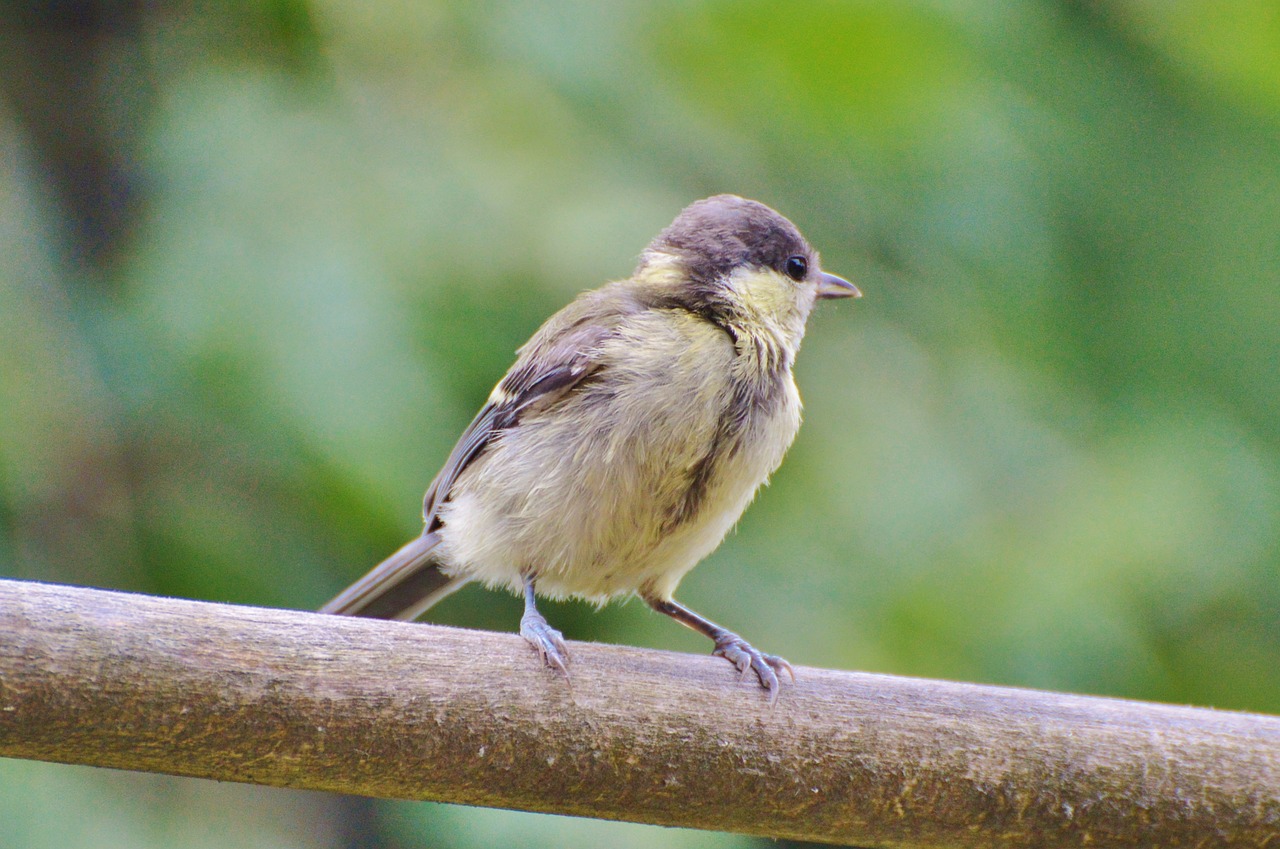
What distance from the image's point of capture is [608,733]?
82.1 inches

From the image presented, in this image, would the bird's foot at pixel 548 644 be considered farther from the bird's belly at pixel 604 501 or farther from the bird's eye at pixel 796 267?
the bird's eye at pixel 796 267

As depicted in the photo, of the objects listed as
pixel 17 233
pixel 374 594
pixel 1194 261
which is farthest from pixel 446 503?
pixel 1194 261

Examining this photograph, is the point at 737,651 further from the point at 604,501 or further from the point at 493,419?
the point at 493,419

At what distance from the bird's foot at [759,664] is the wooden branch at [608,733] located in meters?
0.04

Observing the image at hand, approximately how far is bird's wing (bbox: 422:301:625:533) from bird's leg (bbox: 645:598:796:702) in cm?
55

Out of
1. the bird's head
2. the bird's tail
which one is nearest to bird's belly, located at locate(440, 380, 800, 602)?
the bird's tail

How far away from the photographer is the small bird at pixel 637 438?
251 centimetres

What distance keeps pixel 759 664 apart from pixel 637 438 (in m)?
0.52

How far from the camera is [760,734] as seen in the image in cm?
217

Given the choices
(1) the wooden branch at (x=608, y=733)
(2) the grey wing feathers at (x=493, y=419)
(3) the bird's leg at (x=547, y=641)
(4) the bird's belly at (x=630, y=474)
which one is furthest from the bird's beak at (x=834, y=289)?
(3) the bird's leg at (x=547, y=641)

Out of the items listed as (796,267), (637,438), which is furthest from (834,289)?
(637,438)

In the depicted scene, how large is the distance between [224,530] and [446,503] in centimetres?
61

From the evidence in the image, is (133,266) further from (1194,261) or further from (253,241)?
(1194,261)

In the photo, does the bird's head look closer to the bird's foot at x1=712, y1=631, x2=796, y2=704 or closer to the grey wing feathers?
the grey wing feathers
